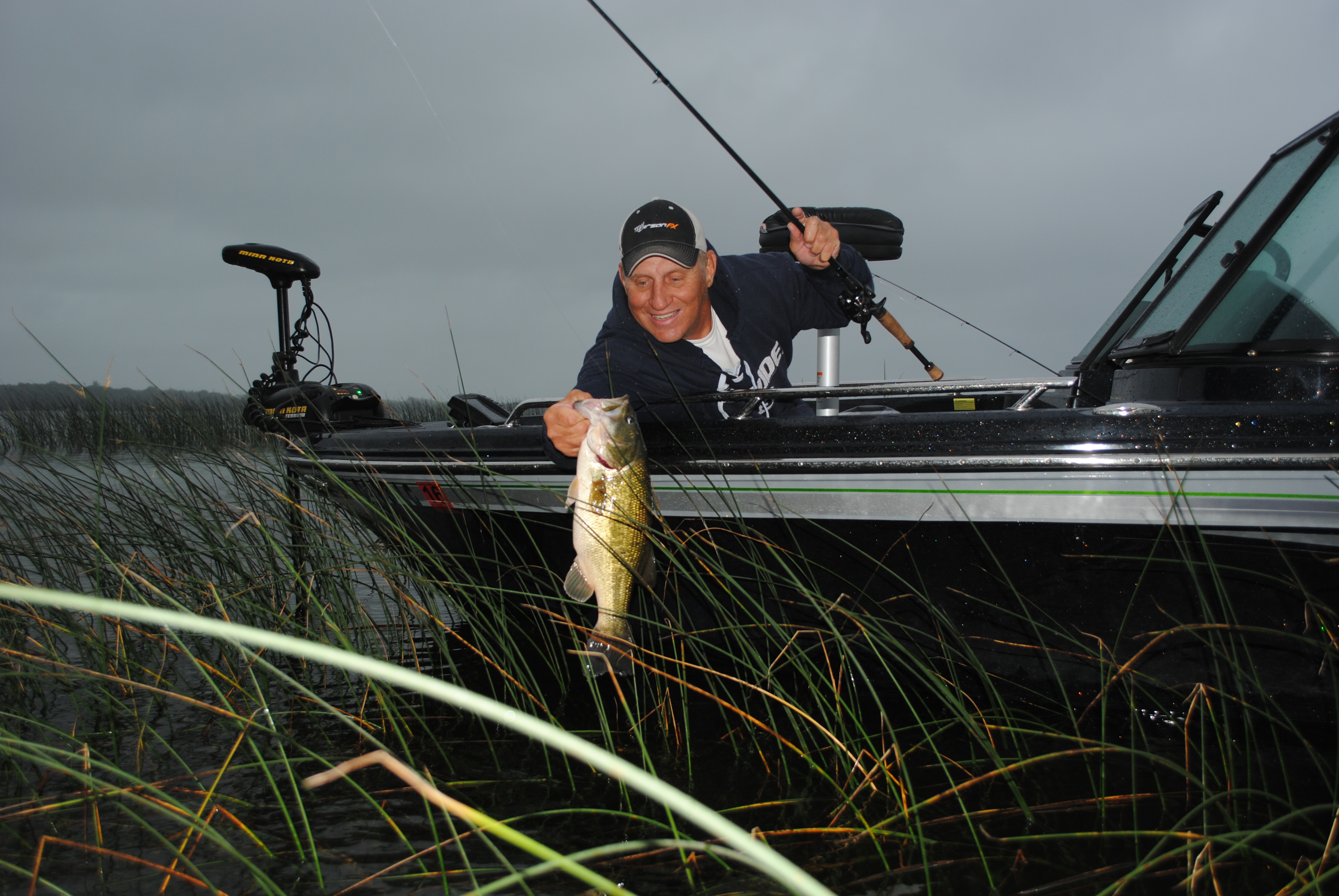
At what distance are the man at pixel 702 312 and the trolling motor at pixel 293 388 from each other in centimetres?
182

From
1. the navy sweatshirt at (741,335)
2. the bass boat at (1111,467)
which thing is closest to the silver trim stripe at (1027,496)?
the bass boat at (1111,467)

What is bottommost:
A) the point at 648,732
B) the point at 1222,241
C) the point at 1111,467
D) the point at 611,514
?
the point at 648,732

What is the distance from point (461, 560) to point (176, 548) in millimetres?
1369

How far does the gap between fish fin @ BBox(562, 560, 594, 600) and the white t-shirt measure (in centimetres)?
172

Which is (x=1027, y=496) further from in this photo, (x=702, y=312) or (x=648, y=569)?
(x=702, y=312)

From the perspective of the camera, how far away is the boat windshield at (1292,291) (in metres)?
2.62

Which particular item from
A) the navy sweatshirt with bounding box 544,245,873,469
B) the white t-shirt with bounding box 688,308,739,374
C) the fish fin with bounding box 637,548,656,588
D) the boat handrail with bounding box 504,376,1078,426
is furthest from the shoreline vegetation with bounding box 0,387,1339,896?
the white t-shirt with bounding box 688,308,739,374

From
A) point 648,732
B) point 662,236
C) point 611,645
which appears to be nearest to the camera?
point 611,645

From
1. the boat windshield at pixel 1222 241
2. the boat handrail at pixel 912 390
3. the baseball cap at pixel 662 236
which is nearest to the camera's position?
the boat handrail at pixel 912 390

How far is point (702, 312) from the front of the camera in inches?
155

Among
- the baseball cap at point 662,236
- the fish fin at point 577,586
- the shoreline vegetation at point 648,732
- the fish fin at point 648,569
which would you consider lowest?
the shoreline vegetation at point 648,732

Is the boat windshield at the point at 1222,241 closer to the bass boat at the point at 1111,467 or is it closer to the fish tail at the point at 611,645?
the bass boat at the point at 1111,467

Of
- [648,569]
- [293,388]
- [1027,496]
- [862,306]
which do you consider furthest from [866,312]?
[293,388]

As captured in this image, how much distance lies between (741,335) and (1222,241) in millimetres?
2104
